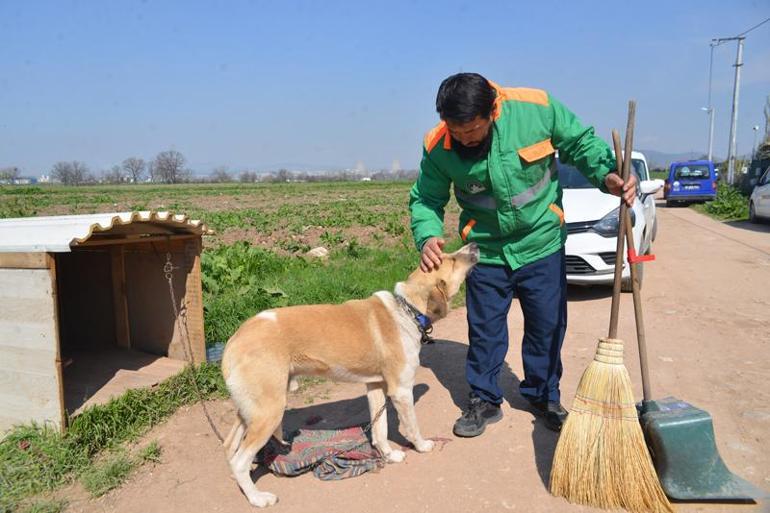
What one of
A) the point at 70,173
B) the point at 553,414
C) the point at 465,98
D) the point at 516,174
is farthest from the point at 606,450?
the point at 70,173

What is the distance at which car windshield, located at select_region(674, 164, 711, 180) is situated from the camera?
25234 mm

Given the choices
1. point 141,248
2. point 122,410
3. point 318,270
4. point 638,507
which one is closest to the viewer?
point 638,507

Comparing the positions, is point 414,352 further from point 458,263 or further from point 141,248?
point 141,248

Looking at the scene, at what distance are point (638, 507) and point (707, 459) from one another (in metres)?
0.48

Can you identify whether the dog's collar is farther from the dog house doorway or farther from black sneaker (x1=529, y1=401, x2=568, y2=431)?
the dog house doorway

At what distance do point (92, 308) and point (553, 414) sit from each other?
5325 mm

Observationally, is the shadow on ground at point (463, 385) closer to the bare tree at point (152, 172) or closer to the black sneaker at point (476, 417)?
the black sneaker at point (476, 417)

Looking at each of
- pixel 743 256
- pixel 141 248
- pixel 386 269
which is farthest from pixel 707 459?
pixel 743 256

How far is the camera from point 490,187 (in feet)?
12.5

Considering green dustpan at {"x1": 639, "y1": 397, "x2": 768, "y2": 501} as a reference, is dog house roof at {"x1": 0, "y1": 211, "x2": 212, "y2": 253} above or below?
above

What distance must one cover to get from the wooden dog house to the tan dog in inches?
64.1

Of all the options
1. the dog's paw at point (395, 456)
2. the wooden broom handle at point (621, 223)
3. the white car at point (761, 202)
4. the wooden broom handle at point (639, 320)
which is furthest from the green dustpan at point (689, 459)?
the white car at point (761, 202)

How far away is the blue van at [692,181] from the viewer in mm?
25219

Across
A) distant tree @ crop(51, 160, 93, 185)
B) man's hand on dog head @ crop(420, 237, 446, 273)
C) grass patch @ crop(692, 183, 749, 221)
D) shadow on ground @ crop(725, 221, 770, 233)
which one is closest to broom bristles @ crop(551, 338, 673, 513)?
man's hand on dog head @ crop(420, 237, 446, 273)
